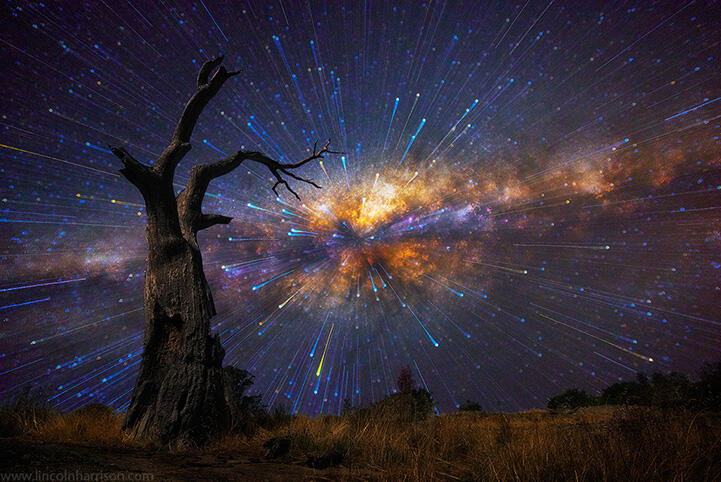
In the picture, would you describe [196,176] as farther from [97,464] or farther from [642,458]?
[642,458]

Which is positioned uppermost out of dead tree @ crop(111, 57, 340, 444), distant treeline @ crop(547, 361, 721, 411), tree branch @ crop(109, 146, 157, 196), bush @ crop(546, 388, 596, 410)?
tree branch @ crop(109, 146, 157, 196)

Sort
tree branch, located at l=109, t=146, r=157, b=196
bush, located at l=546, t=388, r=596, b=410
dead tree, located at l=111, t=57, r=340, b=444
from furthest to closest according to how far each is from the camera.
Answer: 1. bush, located at l=546, t=388, r=596, b=410
2. tree branch, located at l=109, t=146, r=157, b=196
3. dead tree, located at l=111, t=57, r=340, b=444

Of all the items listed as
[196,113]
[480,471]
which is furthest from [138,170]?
[480,471]

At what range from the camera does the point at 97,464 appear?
292 cm

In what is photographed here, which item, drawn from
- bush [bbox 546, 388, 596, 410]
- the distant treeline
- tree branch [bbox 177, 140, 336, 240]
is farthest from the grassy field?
bush [bbox 546, 388, 596, 410]

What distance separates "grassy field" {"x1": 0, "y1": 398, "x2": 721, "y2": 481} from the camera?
8.75 ft

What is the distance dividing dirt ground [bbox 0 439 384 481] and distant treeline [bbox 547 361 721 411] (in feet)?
19.4

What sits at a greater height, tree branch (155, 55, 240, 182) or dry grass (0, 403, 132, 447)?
tree branch (155, 55, 240, 182)

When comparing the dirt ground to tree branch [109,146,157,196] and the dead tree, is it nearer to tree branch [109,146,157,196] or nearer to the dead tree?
the dead tree

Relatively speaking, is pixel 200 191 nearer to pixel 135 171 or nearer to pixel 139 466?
pixel 135 171

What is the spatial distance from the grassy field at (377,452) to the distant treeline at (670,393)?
6.27 ft

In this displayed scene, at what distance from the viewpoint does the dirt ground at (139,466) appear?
249 centimetres

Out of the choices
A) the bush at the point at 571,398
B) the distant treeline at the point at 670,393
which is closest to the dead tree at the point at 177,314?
the distant treeline at the point at 670,393

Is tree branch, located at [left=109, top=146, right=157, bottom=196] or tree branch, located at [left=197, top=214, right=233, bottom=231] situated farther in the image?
tree branch, located at [left=197, top=214, right=233, bottom=231]
